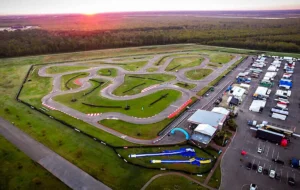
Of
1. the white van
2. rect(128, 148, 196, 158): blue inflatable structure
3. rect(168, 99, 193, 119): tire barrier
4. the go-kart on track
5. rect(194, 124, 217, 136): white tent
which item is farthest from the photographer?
rect(168, 99, 193, 119): tire barrier

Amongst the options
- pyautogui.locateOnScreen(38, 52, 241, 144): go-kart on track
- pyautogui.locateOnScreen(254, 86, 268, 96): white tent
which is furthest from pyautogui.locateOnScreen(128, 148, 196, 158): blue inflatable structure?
pyautogui.locateOnScreen(254, 86, 268, 96): white tent

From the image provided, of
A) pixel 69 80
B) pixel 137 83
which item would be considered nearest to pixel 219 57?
pixel 137 83

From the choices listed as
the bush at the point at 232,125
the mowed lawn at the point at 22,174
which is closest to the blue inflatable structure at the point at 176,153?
the bush at the point at 232,125

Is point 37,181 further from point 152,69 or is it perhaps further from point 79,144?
point 152,69

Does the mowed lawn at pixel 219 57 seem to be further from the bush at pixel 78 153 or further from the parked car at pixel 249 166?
the bush at pixel 78 153

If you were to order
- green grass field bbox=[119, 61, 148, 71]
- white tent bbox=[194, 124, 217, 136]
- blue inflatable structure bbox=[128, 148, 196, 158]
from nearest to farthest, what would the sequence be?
blue inflatable structure bbox=[128, 148, 196, 158] < white tent bbox=[194, 124, 217, 136] < green grass field bbox=[119, 61, 148, 71]

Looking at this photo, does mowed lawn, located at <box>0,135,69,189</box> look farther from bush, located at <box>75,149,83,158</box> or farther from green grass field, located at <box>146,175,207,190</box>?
green grass field, located at <box>146,175,207,190</box>
